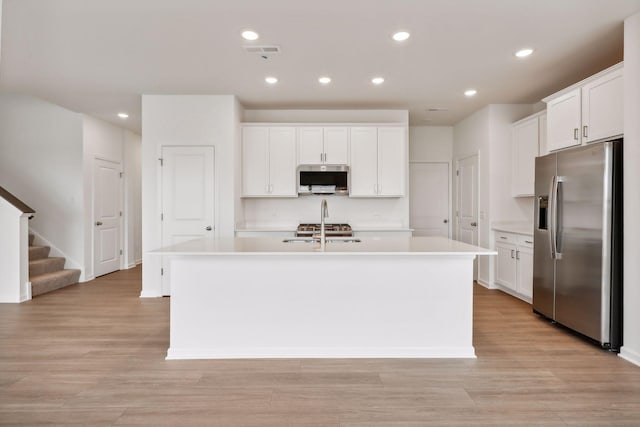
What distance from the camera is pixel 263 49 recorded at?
138 inches

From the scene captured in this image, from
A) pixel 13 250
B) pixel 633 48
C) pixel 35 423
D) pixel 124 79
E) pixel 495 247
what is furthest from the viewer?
pixel 495 247

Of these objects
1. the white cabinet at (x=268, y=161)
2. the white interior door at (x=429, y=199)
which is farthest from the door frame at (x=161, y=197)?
the white interior door at (x=429, y=199)

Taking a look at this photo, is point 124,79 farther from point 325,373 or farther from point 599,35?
point 599,35

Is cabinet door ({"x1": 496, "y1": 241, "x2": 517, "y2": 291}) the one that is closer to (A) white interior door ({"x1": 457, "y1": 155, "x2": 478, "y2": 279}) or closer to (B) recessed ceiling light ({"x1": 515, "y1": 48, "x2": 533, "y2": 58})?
(A) white interior door ({"x1": 457, "y1": 155, "x2": 478, "y2": 279})

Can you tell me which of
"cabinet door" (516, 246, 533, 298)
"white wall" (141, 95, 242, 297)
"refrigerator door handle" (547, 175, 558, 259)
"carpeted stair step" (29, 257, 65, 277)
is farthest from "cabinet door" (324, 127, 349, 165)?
"carpeted stair step" (29, 257, 65, 277)

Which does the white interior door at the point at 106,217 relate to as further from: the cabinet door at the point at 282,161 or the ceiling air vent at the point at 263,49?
the ceiling air vent at the point at 263,49

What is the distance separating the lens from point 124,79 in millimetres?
4281

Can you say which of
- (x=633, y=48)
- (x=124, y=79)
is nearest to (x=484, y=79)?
(x=633, y=48)

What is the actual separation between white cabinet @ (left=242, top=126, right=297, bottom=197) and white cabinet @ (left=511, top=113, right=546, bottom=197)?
3050 mm

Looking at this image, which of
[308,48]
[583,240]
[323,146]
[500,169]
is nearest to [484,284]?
[500,169]

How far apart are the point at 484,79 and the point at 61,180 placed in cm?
613

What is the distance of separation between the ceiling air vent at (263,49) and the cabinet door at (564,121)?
2838 millimetres

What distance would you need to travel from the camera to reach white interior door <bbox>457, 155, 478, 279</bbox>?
5.82m

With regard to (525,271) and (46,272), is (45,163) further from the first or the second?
(525,271)
